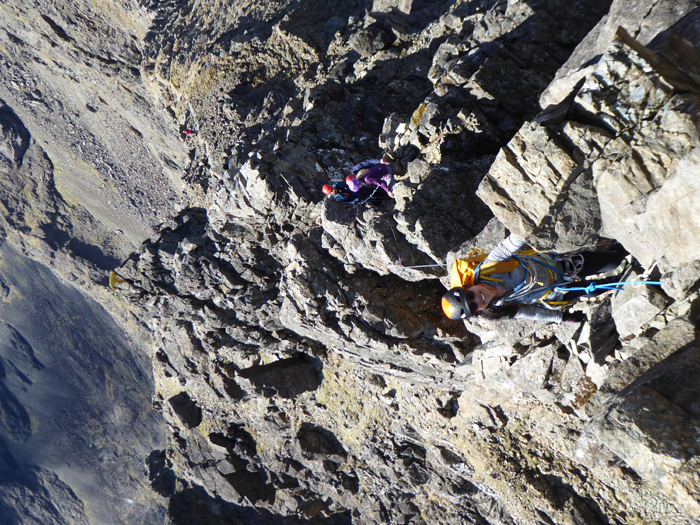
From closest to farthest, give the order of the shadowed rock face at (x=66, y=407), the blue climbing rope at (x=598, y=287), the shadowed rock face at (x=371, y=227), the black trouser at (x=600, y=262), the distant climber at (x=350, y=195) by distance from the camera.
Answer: the shadowed rock face at (x=371, y=227), the blue climbing rope at (x=598, y=287), the black trouser at (x=600, y=262), the distant climber at (x=350, y=195), the shadowed rock face at (x=66, y=407)

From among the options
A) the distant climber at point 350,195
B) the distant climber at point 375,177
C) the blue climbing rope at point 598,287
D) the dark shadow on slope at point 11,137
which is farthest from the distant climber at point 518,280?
the dark shadow on slope at point 11,137

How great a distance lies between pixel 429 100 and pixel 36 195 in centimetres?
3898

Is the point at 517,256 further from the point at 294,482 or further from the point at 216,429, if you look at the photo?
the point at 216,429

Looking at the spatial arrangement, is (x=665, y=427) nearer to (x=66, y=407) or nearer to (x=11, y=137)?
(x=11, y=137)

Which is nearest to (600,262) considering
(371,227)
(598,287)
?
(598,287)

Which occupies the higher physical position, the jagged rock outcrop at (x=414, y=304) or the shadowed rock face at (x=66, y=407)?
the jagged rock outcrop at (x=414, y=304)

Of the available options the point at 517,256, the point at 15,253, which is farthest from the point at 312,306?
the point at 15,253

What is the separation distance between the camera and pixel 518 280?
7.84 metres

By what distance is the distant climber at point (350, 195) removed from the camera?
11421mm

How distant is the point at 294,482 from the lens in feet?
74.5

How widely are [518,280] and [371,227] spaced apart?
4162 millimetres

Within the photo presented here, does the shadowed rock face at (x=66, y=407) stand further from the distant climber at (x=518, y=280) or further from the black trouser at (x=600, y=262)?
the black trouser at (x=600, y=262)

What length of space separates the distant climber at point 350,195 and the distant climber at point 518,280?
4.10 m

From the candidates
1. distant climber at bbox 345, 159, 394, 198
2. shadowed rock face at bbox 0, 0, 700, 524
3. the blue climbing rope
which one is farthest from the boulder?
distant climber at bbox 345, 159, 394, 198
